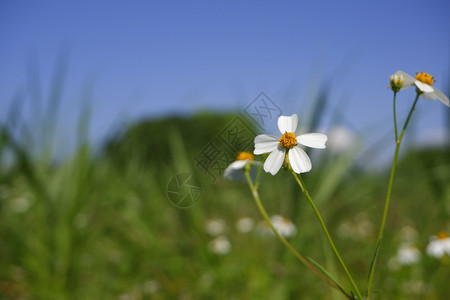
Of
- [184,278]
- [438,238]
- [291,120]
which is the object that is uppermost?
[291,120]

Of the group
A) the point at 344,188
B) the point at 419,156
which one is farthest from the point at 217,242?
the point at 419,156

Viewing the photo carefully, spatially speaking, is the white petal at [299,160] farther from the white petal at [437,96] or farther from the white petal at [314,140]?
the white petal at [437,96]

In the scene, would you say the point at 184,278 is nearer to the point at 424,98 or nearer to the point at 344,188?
the point at 344,188

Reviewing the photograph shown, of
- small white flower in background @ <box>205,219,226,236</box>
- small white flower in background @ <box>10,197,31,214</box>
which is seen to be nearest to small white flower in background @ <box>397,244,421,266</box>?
small white flower in background @ <box>205,219,226,236</box>

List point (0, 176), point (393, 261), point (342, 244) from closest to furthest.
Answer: point (0, 176) → point (393, 261) → point (342, 244)

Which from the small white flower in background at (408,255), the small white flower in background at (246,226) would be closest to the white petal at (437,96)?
the small white flower in background at (408,255)

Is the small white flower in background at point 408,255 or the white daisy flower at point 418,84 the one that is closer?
the white daisy flower at point 418,84
